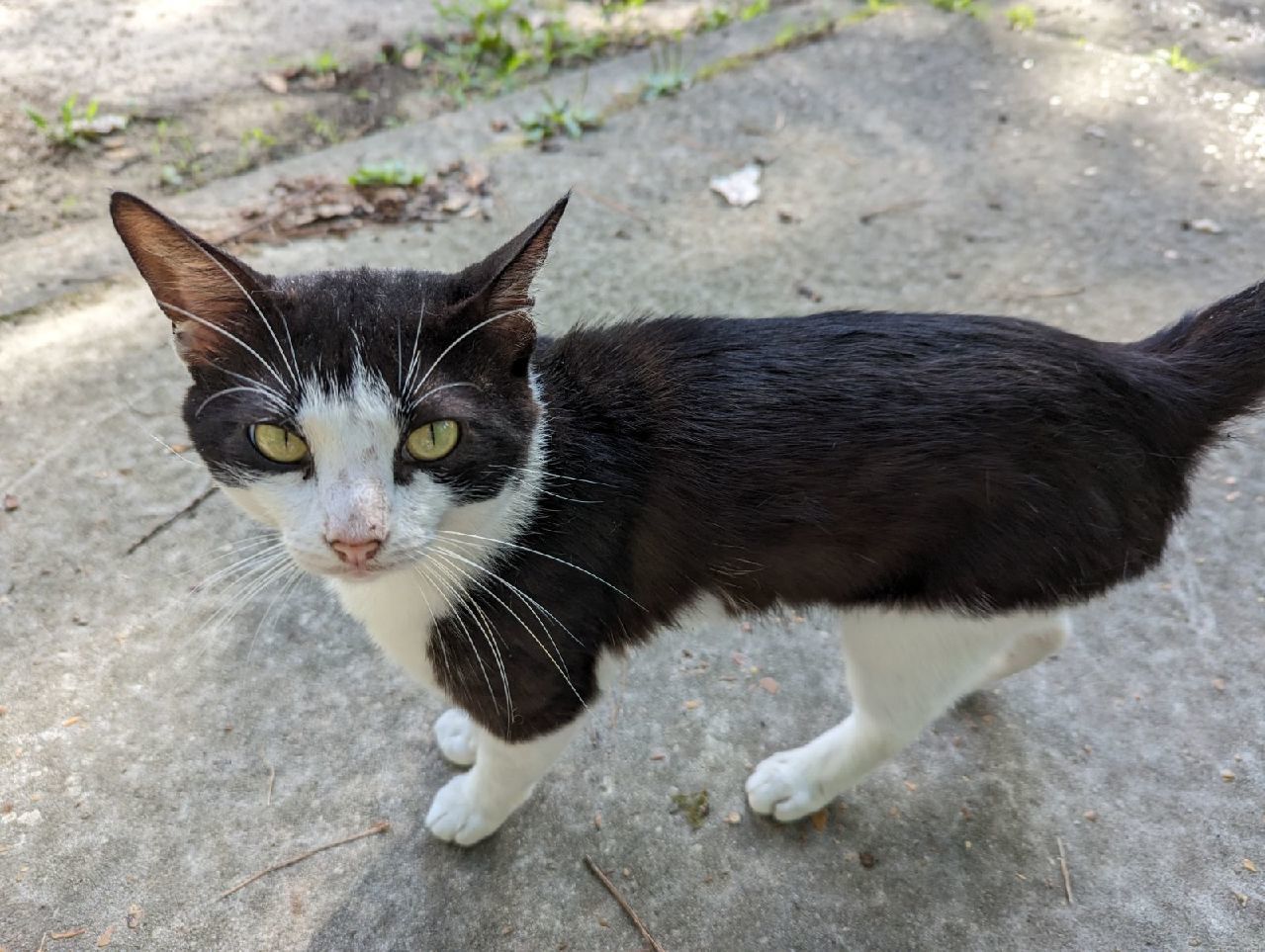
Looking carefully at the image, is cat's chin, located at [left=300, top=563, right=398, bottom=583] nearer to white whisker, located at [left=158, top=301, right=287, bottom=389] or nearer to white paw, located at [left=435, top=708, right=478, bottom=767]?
white whisker, located at [left=158, top=301, right=287, bottom=389]

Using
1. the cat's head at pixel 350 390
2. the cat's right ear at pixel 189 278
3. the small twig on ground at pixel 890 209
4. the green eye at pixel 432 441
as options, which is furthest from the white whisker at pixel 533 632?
the small twig on ground at pixel 890 209

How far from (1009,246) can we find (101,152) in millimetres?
3891

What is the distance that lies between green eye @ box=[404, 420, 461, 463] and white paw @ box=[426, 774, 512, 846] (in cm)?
81

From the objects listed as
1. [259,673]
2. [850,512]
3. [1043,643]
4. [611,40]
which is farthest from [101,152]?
[1043,643]

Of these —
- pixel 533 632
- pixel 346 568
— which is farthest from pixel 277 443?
pixel 533 632

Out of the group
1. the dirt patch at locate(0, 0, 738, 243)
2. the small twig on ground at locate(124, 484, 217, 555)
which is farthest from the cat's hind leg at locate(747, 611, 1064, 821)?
the dirt patch at locate(0, 0, 738, 243)

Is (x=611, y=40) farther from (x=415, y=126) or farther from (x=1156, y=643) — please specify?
(x=1156, y=643)

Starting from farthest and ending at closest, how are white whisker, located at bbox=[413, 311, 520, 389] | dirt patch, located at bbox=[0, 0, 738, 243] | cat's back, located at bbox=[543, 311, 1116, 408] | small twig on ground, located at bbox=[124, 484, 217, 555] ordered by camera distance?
1. dirt patch, located at bbox=[0, 0, 738, 243]
2. small twig on ground, located at bbox=[124, 484, 217, 555]
3. cat's back, located at bbox=[543, 311, 1116, 408]
4. white whisker, located at bbox=[413, 311, 520, 389]

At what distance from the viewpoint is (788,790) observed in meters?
2.04

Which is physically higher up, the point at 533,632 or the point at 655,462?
the point at 655,462

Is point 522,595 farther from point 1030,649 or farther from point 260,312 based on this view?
point 1030,649

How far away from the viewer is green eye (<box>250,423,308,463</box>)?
147cm

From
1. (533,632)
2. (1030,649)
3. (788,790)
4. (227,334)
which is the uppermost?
(227,334)

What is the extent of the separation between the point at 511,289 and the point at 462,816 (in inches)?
46.4
